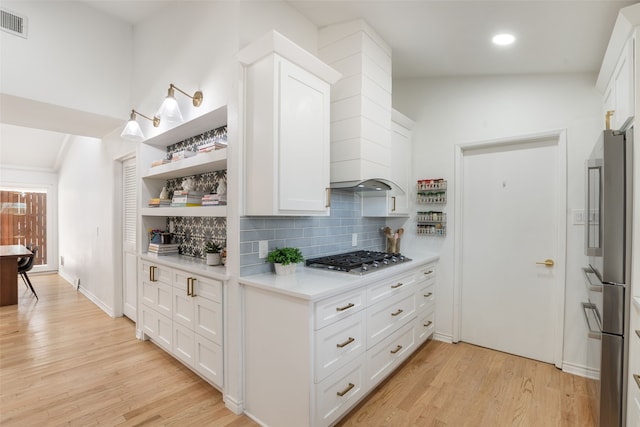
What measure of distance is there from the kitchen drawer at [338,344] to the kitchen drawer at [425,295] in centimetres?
105

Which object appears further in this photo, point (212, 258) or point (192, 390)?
point (212, 258)

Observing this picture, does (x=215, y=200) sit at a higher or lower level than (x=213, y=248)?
higher

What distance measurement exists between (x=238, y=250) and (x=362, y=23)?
6.78ft

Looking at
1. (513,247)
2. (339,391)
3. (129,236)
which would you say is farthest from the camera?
(129,236)

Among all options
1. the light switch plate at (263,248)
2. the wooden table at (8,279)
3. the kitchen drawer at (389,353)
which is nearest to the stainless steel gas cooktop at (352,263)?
the light switch plate at (263,248)

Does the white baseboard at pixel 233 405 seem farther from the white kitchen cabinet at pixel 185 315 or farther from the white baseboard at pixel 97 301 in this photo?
the white baseboard at pixel 97 301

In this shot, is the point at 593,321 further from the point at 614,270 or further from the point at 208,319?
the point at 208,319

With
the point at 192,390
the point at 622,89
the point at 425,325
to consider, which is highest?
the point at 622,89

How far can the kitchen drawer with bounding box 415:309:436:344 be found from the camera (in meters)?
2.94

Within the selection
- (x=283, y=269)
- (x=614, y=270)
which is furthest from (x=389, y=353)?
(x=614, y=270)

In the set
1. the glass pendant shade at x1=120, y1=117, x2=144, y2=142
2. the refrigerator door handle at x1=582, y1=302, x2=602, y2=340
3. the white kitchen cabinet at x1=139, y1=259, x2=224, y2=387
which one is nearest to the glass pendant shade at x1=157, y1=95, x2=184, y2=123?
the glass pendant shade at x1=120, y1=117, x2=144, y2=142

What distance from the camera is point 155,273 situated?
2.96 meters

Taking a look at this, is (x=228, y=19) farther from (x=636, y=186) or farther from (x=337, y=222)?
(x=636, y=186)

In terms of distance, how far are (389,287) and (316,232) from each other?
2.55 ft
